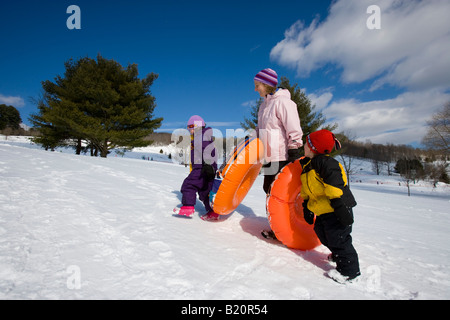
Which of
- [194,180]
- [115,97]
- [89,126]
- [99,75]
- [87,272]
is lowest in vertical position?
[87,272]

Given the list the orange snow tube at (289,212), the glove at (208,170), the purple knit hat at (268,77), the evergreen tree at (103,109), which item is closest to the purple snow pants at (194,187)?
the glove at (208,170)

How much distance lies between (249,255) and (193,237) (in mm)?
704

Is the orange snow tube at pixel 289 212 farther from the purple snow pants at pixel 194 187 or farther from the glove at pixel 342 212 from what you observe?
the purple snow pants at pixel 194 187

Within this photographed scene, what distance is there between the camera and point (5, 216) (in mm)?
2469

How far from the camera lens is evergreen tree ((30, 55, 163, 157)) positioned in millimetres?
17469

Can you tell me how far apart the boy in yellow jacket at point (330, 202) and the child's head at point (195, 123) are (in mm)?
1752

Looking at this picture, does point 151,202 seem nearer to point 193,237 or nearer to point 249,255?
point 193,237

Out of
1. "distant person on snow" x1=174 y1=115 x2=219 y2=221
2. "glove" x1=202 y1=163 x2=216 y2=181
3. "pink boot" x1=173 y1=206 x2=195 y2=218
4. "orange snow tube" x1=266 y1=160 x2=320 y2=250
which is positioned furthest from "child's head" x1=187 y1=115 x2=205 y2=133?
"orange snow tube" x1=266 y1=160 x2=320 y2=250

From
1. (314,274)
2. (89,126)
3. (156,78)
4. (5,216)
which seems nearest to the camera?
(314,274)

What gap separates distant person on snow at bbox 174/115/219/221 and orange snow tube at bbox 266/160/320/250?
1.13 meters

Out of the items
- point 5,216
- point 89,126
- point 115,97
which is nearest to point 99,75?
point 115,97

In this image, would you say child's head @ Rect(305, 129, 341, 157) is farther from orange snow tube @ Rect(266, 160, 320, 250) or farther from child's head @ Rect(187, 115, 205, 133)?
child's head @ Rect(187, 115, 205, 133)

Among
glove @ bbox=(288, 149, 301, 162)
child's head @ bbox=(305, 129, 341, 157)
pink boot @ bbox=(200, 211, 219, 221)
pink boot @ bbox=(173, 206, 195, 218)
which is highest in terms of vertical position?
child's head @ bbox=(305, 129, 341, 157)

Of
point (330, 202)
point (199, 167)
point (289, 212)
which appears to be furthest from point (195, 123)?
point (330, 202)
